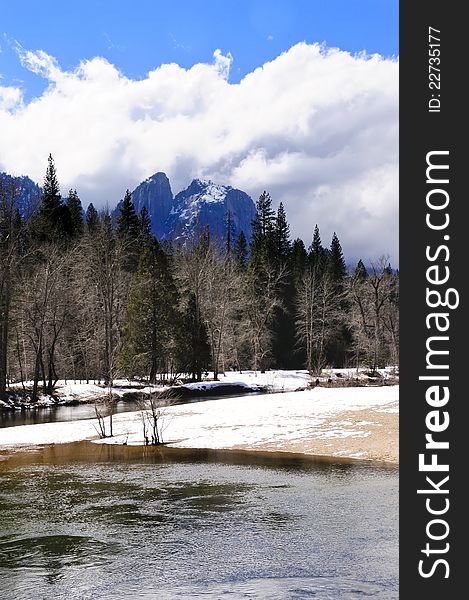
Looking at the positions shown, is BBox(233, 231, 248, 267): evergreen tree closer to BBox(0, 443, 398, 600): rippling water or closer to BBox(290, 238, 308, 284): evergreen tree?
BBox(290, 238, 308, 284): evergreen tree

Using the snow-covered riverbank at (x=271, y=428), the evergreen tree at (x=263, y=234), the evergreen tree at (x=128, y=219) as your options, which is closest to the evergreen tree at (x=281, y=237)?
the evergreen tree at (x=263, y=234)

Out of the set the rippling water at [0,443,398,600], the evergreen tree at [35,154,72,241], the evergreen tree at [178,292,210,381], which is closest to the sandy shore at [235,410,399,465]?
the rippling water at [0,443,398,600]

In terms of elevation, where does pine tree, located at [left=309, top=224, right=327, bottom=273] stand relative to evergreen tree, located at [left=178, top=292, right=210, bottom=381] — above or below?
above

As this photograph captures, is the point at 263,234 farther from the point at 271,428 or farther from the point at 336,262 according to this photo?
the point at 271,428

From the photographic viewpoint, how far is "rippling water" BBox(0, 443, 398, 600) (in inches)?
351

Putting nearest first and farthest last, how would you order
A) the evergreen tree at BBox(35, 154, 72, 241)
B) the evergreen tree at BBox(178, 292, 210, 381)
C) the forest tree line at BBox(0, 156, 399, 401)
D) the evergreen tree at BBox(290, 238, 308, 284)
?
the forest tree line at BBox(0, 156, 399, 401), the evergreen tree at BBox(178, 292, 210, 381), the evergreen tree at BBox(35, 154, 72, 241), the evergreen tree at BBox(290, 238, 308, 284)

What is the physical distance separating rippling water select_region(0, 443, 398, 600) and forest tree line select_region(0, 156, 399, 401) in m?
23.7

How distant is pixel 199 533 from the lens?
38.0ft

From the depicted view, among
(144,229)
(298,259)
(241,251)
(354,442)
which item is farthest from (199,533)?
(241,251)

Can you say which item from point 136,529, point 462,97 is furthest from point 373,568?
point 462,97

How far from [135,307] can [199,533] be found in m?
39.3

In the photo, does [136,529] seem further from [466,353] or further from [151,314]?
[151,314]

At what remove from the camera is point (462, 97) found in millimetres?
5508

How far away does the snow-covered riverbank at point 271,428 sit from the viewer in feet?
73.4
